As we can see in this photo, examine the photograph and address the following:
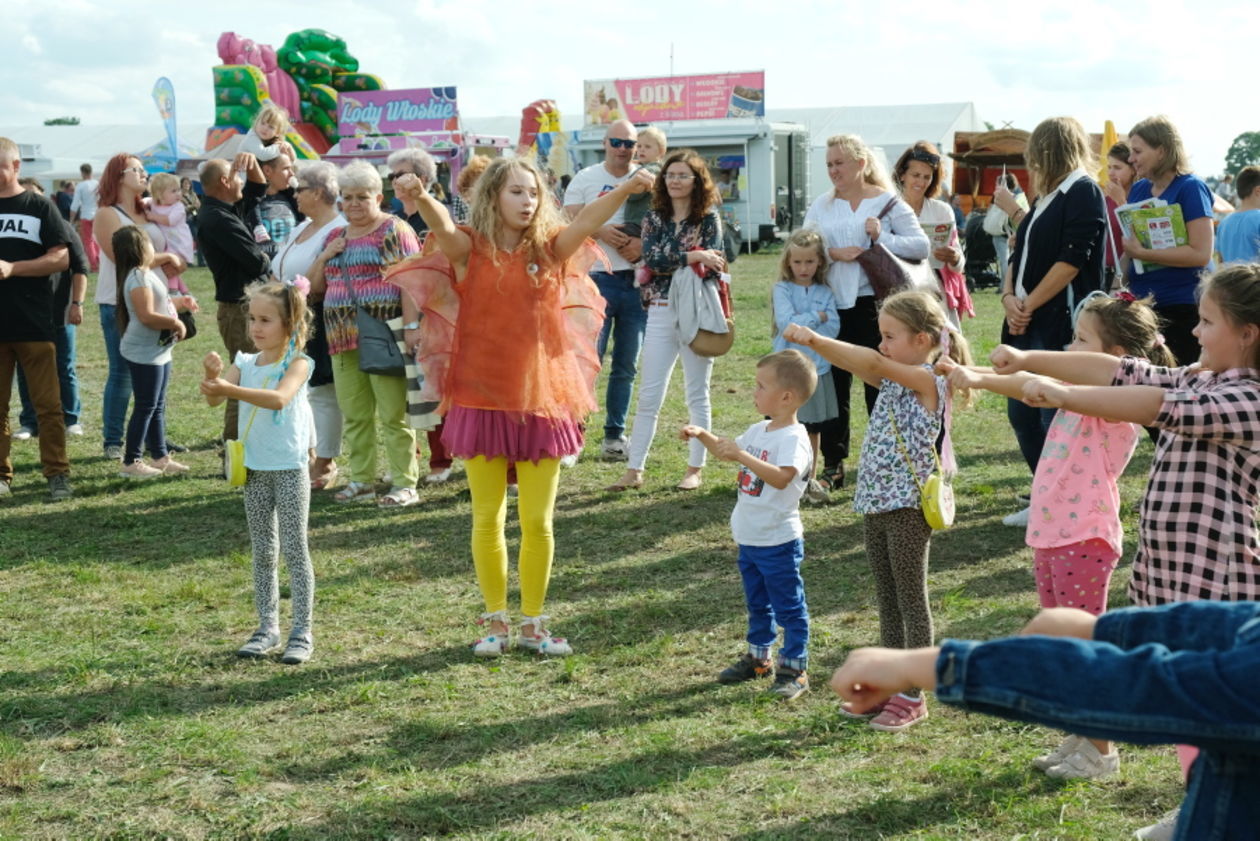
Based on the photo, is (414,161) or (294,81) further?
(294,81)

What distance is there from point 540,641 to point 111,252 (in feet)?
16.2

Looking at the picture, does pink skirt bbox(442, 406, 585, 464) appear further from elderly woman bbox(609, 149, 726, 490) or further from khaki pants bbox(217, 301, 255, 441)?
khaki pants bbox(217, 301, 255, 441)

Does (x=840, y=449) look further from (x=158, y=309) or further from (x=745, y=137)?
(x=745, y=137)

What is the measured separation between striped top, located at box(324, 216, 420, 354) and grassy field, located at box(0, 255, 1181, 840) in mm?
1052

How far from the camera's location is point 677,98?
3600cm

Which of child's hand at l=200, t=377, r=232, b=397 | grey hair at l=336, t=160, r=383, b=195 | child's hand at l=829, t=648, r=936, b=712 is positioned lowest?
child's hand at l=829, t=648, r=936, b=712

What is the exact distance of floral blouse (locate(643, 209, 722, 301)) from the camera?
7.28m

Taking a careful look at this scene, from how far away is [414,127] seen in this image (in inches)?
1177

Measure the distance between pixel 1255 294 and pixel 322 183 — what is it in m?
5.80

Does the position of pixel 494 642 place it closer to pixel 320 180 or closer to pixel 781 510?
pixel 781 510

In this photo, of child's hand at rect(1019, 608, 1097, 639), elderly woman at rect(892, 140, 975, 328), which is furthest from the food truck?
child's hand at rect(1019, 608, 1097, 639)

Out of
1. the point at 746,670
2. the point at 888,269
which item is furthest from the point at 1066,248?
the point at 746,670

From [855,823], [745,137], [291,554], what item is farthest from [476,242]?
[745,137]

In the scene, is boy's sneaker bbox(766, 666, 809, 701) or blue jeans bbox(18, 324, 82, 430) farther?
blue jeans bbox(18, 324, 82, 430)
